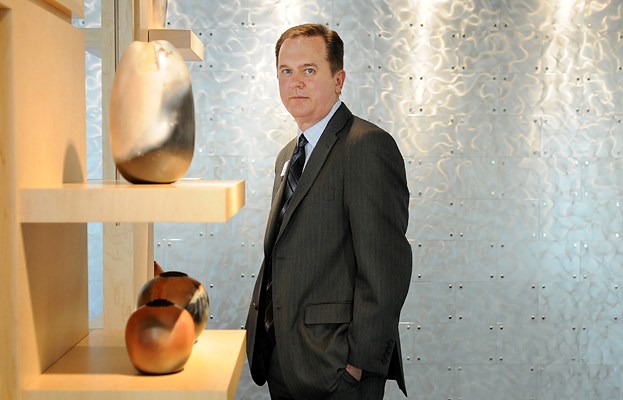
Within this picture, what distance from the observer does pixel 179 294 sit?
132 cm

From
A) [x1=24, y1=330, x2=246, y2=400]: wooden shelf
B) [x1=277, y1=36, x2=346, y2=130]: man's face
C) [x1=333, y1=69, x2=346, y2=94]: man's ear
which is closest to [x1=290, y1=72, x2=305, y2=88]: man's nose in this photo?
[x1=277, y1=36, x2=346, y2=130]: man's face

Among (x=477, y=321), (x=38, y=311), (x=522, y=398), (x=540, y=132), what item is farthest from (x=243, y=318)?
(x=38, y=311)

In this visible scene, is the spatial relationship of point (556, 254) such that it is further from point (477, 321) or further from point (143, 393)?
point (143, 393)

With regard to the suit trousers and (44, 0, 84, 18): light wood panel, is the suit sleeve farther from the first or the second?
(44, 0, 84, 18): light wood panel

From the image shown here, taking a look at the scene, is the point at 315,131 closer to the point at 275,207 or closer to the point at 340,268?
the point at 275,207

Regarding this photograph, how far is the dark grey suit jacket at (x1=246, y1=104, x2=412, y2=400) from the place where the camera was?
2174mm

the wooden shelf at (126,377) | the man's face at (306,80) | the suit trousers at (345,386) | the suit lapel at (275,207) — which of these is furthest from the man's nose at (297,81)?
the wooden shelf at (126,377)

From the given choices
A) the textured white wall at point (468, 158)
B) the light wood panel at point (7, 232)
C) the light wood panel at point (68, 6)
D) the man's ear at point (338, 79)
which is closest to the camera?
the light wood panel at point (7, 232)

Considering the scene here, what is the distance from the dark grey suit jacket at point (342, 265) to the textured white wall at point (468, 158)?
69.1 inches

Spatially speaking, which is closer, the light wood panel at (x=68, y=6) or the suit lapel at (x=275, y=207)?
the light wood panel at (x=68, y=6)

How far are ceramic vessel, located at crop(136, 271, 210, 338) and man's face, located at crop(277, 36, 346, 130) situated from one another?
112 cm

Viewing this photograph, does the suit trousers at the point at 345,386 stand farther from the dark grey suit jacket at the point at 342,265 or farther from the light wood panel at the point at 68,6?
the light wood panel at the point at 68,6

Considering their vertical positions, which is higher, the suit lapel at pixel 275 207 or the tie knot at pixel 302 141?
the tie knot at pixel 302 141

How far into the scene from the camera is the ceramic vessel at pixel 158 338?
1186 mm
